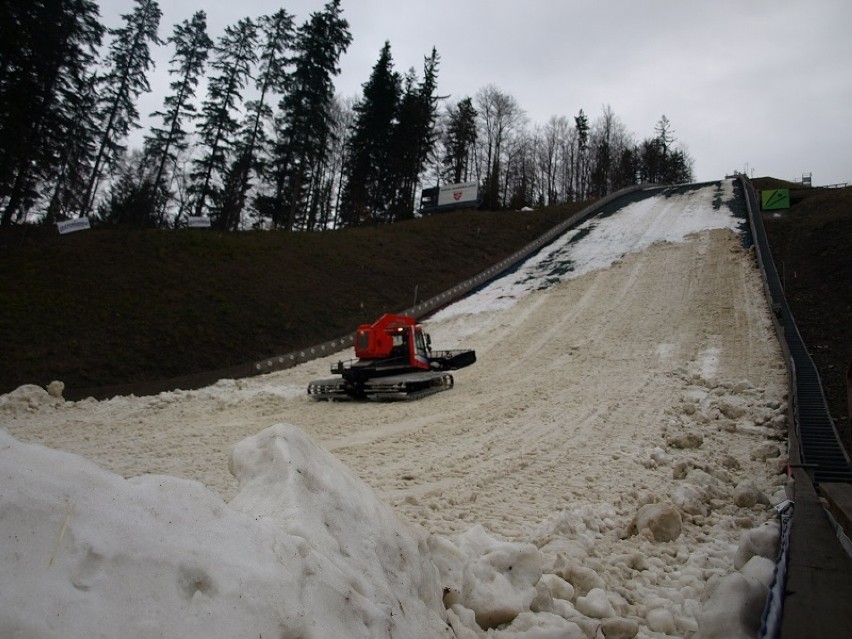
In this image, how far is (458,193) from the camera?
132 feet

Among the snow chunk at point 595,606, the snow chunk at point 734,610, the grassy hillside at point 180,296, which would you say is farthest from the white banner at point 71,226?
the snow chunk at point 734,610

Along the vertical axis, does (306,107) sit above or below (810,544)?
above

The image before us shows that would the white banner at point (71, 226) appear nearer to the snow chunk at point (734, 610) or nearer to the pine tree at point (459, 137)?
the snow chunk at point (734, 610)

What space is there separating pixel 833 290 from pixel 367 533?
65.1 ft

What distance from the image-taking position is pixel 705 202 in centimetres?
3369

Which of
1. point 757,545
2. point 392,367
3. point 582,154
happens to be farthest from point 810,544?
point 582,154

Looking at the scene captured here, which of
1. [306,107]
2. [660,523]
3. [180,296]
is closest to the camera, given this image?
[660,523]

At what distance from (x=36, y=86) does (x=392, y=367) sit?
2095 centimetres

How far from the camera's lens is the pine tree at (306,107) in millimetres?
33625

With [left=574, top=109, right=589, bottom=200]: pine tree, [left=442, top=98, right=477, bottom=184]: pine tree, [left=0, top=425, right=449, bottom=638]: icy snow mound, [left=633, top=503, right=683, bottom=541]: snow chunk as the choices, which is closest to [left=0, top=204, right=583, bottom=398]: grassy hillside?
[left=0, top=425, right=449, bottom=638]: icy snow mound

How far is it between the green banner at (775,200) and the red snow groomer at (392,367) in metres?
25.4

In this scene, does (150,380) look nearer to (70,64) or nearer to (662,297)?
(662,297)

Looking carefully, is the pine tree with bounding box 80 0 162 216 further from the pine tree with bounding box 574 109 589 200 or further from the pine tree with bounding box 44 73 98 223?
the pine tree with bounding box 574 109 589 200

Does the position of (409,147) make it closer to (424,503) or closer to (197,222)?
(197,222)
